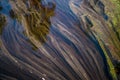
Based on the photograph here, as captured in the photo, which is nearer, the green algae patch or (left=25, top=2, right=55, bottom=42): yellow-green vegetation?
(left=25, top=2, right=55, bottom=42): yellow-green vegetation

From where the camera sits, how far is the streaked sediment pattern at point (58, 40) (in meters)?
4.28

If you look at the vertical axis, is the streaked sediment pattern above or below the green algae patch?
above

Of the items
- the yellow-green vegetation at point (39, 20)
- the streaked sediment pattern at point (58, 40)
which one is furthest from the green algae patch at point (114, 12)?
the yellow-green vegetation at point (39, 20)

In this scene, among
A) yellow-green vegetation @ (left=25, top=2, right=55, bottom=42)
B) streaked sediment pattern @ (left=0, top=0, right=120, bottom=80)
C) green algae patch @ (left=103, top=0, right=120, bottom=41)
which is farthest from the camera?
green algae patch @ (left=103, top=0, right=120, bottom=41)

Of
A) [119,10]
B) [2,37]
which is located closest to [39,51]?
[2,37]

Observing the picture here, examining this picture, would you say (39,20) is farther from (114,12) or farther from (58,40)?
(114,12)

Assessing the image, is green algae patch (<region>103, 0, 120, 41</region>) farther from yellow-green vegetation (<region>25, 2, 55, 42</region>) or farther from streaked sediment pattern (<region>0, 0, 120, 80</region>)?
yellow-green vegetation (<region>25, 2, 55, 42</region>)

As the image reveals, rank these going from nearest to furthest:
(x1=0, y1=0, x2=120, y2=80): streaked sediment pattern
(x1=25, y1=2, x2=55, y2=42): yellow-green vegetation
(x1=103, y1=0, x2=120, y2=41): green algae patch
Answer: (x1=0, y1=0, x2=120, y2=80): streaked sediment pattern < (x1=25, y1=2, x2=55, y2=42): yellow-green vegetation < (x1=103, y1=0, x2=120, y2=41): green algae patch

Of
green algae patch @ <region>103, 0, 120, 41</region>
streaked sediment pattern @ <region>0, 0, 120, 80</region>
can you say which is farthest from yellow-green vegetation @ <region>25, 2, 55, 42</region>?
green algae patch @ <region>103, 0, 120, 41</region>

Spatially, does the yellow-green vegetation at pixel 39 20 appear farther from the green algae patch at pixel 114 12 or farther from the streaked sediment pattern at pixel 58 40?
the green algae patch at pixel 114 12

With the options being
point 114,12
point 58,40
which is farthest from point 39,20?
point 114,12

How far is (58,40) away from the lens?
511 centimetres

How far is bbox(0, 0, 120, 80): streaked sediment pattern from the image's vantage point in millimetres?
4281

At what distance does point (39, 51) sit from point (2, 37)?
0.83m
